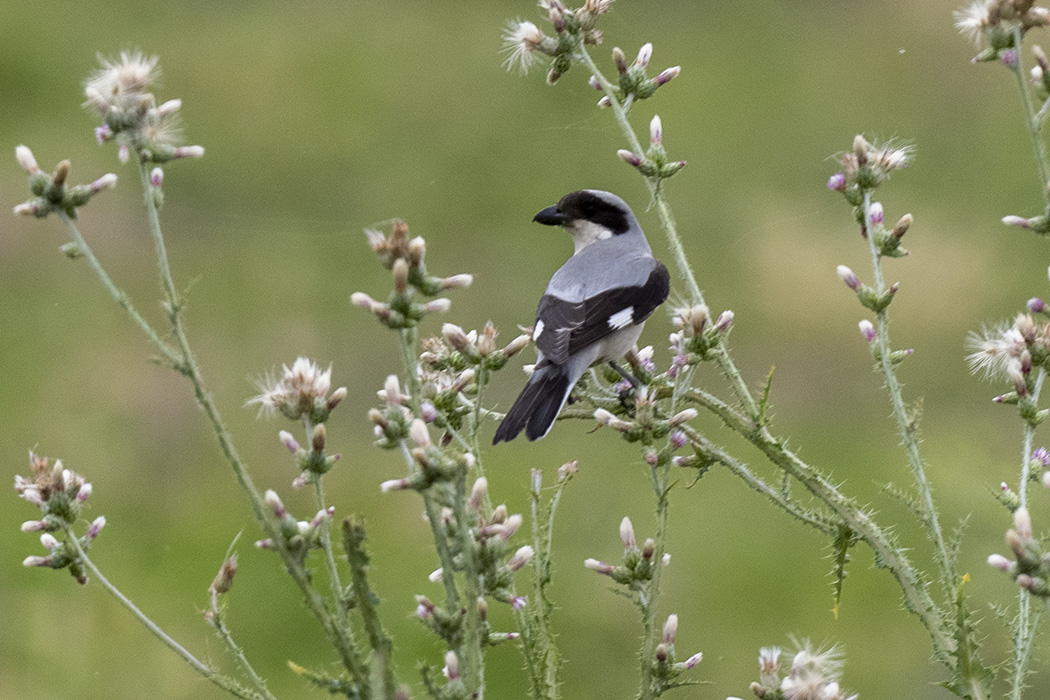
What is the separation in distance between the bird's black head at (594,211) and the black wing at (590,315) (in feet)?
1.25

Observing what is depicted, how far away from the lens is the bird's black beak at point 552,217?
3090mm

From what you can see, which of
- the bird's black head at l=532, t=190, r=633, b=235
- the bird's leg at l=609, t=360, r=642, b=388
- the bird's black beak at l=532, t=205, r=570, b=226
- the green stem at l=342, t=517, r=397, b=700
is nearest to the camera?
the green stem at l=342, t=517, r=397, b=700

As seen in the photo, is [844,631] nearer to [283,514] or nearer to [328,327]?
[328,327]

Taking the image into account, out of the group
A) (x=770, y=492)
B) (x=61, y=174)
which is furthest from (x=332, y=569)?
(x=770, y=492)

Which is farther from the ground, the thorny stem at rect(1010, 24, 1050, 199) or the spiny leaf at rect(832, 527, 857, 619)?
the thorny stem at rect(1010, 24, 1050, 199)

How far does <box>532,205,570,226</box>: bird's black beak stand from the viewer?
3090 mm

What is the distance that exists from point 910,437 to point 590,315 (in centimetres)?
118

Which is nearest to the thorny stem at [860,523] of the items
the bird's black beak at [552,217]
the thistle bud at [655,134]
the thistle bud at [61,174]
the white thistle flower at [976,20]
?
the thistle bud at [655,134]

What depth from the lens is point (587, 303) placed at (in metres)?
2.70

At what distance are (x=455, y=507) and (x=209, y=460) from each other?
537 cm

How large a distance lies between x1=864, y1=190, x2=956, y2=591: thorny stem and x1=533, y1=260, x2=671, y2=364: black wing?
901 mm

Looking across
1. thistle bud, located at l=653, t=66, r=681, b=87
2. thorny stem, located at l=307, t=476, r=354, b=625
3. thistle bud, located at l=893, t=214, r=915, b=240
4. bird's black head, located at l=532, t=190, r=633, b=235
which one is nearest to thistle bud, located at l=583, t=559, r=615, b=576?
thorny stem, located at l=307, t=476, r=354, b=625

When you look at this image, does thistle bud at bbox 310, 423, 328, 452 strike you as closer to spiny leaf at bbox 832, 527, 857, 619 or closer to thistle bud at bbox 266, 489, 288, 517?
thistle bud at bbox 266, 489, 288, 517

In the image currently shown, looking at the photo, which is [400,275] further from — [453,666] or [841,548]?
[841,548]
